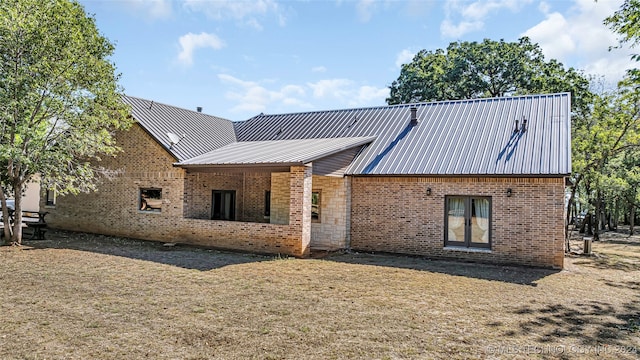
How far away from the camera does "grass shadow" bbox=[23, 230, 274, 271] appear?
11.9 metres

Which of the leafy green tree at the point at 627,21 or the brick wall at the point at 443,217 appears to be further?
the brick wall at the point at 443,217

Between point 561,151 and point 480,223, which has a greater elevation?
point 561,151

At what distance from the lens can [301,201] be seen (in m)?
12.9

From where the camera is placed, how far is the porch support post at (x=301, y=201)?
42.4 feet

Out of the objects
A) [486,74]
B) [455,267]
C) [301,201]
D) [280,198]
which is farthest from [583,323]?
[486,74]

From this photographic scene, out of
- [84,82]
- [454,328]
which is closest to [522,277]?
[454,328]

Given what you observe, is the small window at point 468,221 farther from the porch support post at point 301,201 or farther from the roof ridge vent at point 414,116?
the roof ridge vent at point 414,116

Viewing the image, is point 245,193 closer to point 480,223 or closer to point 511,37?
point 480,223

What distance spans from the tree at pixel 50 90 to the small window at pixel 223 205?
178 inches

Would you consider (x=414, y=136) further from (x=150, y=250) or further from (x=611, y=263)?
(x=150, y=250)

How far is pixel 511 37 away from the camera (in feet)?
101

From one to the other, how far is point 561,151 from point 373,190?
18.9ft

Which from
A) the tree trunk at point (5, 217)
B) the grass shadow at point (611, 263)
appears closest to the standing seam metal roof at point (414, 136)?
the grass shadow at point (611, 263)

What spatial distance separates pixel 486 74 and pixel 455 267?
23.4 metres
